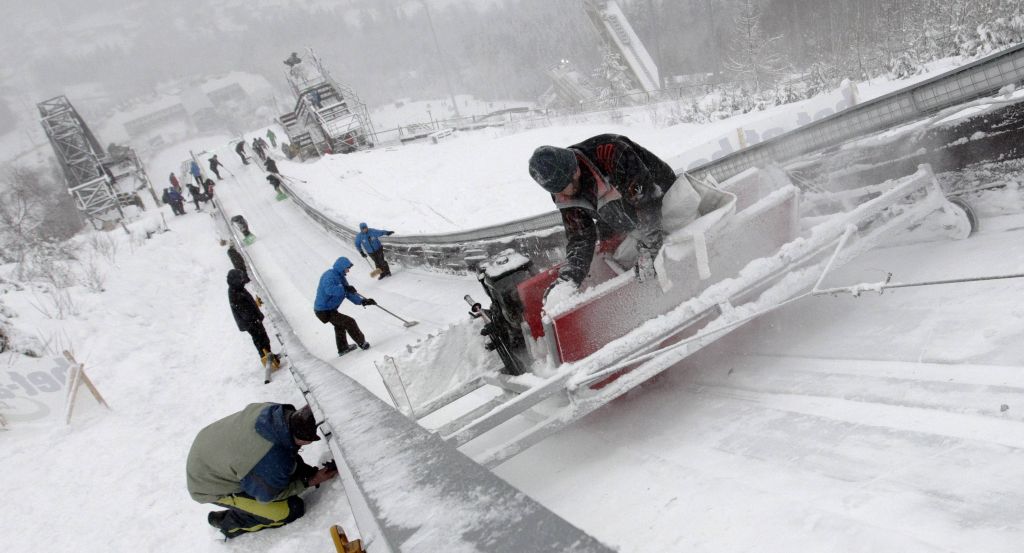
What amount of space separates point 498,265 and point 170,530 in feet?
10.5

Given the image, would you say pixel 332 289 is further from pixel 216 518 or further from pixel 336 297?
pixel 216 518

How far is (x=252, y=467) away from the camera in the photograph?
3609 millimetres

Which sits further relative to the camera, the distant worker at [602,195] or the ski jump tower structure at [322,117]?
the ski jump tower structure at [322,117]

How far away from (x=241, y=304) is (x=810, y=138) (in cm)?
755

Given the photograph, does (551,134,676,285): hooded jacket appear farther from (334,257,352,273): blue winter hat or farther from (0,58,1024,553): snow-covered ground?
(334,257,352,273): blue winter hat

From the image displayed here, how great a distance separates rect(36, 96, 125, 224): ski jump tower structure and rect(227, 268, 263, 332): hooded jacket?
34.4 metres

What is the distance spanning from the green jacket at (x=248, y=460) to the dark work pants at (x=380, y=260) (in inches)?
311

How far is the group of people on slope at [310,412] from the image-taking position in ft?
11.9

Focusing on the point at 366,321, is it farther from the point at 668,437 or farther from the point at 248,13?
the point at 248,13

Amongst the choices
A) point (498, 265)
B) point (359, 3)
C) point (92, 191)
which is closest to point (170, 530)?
point (498, 265)

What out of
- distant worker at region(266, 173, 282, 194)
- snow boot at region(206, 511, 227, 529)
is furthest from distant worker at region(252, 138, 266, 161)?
snow boot at region(206, 511, 227, 529)

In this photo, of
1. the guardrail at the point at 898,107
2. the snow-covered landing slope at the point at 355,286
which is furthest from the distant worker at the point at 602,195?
the guardrail at the point at 898,107

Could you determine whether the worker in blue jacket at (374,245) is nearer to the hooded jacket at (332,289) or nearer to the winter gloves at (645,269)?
the hooded jacket at (332,289)

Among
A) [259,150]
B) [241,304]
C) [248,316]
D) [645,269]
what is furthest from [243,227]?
[645,269]
